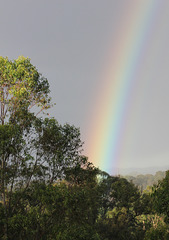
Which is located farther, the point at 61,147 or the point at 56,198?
the point at 61,147

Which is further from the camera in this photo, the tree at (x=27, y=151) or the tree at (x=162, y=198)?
the tree at (x=27, y=151)

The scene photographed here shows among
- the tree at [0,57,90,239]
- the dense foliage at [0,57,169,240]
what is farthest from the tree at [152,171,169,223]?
the tree at [0,57,90,239]

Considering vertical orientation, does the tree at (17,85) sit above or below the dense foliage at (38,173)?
above

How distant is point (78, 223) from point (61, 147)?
5258 millimetres

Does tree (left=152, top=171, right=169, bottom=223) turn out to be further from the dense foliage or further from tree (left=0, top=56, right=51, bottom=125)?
tree (left=0, top=56, right=51, bottom=125)

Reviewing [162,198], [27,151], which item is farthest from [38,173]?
[162,198]

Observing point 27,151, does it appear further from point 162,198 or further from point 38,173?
point 162,198

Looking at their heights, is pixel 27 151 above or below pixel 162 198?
above

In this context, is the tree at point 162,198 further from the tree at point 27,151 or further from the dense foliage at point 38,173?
the tree at point 27,151

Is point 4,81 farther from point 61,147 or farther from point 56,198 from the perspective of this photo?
point 56,198

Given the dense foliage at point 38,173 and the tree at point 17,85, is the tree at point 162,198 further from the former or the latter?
the tree at point 17,85

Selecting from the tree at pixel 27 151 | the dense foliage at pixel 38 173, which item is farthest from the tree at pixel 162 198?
the tree at pixel 27 151

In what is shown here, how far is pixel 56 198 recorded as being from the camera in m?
11.6

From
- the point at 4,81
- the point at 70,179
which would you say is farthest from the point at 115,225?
the point at 4,81
